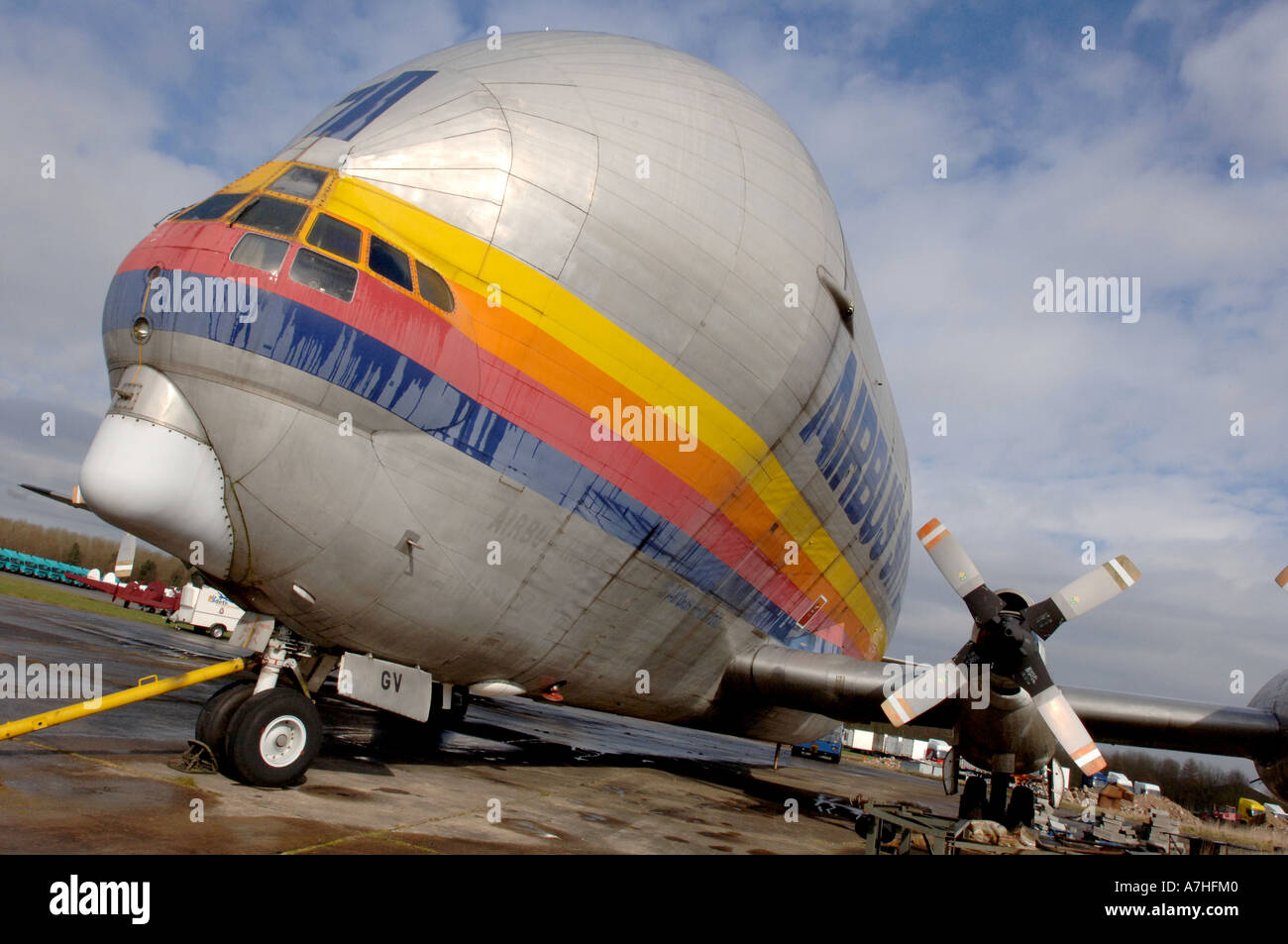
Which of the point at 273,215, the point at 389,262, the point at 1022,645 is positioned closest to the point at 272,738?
the point at 389,262

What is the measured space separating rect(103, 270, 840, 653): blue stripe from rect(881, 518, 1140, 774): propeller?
13.6 ft

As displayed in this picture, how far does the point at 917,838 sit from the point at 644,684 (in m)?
4.59

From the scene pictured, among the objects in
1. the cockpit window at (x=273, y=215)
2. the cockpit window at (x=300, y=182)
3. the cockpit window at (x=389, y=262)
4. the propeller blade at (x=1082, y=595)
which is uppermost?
the cockpit window at (x=300, y=182)

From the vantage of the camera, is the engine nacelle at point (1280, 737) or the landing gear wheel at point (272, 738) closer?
the landing gear wheel at point (272, 738)

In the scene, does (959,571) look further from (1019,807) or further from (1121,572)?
(1019,807)

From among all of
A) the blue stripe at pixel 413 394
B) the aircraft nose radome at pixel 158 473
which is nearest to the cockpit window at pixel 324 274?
the blue stripe at pixel 413 394

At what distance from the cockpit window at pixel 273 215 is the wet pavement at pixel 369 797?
5.86 metres

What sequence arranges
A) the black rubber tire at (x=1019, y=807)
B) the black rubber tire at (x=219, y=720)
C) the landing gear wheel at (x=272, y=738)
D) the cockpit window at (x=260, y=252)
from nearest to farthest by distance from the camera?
1. the landing gear wheel at (x=272, y=738)
2. the cockpit window at (x=260, y=252)
3. the black rubber tire at (x=219, y=720)
4. the black rubber tire at (x=1019, y=807)

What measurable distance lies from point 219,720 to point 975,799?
37.5 feet

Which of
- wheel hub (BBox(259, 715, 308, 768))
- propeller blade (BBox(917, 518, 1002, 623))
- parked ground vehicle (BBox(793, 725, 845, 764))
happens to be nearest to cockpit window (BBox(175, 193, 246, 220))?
wheel hub (BBox(259, 715, 308, 768))

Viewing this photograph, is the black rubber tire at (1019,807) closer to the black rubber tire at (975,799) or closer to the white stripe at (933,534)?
the black rubber tire at (975,799)

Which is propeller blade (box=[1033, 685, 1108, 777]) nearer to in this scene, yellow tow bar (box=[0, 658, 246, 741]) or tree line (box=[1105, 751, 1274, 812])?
yellow tow bar (box=[0, 658, 246, 741])

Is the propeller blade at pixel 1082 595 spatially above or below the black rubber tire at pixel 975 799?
above

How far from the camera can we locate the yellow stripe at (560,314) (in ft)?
30.9
